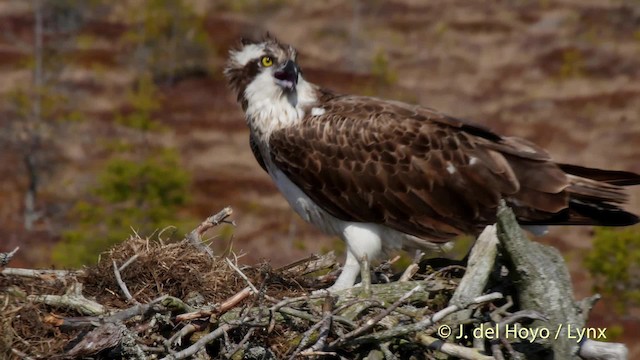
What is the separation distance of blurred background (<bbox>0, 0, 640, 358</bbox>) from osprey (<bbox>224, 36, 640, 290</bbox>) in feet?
44.9

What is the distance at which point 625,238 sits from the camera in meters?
18.8

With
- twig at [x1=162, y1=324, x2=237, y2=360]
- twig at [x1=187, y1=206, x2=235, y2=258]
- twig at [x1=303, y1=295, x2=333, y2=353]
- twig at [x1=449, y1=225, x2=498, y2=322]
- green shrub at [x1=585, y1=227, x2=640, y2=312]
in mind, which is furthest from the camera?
green shrub at [x1=585, y1=227, x2=640, y2=312]

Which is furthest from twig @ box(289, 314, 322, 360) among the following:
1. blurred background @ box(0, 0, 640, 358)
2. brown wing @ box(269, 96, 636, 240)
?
blurred background @ box(0, 0, 640, 358)

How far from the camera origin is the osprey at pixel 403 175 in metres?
6.90

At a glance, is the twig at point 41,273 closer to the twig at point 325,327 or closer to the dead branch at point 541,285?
the twig at point 325,327

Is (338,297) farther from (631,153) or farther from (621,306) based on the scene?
(631,153)

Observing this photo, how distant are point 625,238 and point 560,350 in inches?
551

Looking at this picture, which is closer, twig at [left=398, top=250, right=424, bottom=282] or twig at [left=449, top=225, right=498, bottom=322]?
twig at [left=449, top=225, right=498, bottom=322]

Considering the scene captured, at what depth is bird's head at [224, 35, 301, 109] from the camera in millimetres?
7336

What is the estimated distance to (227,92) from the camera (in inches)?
1834

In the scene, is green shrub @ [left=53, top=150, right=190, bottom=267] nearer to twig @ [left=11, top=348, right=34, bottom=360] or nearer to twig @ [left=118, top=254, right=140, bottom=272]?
twig @ [left=118, top=254, right=140, bottom=272]

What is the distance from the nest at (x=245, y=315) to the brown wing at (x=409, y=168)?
2.77 feet

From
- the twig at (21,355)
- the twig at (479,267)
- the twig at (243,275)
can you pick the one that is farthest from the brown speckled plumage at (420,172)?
the twig at (21,355)

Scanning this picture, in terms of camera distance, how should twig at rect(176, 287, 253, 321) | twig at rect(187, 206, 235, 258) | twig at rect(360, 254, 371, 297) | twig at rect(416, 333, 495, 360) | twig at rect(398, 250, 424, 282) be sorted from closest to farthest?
twig at rect(416, 333, 495, 360)
twig at rect(176, 287, 253, 321)
twig at rect(360, 254, 371, 297)
twig at rect(398, 250, 424, 282)
twig at rect(187, 206, 235, 258)
